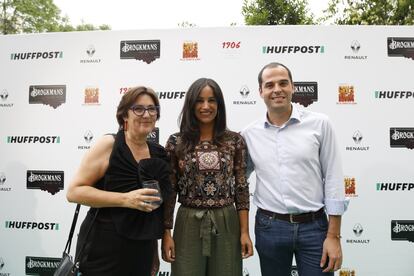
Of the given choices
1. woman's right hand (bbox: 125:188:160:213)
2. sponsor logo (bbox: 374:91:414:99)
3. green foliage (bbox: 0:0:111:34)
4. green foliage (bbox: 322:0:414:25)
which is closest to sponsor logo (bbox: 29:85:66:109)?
woman's right hand (bbox: 125:188:160:213)

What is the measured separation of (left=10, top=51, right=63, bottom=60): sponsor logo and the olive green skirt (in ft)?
8.74

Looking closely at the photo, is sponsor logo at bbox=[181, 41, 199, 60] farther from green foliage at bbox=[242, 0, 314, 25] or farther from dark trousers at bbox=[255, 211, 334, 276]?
green foliage at bbox=[242, 0, 314, 25]

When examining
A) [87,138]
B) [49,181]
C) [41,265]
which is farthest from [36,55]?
[41,265]

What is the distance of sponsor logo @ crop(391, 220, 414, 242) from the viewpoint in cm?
307

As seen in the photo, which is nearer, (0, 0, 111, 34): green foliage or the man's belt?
the man's belt

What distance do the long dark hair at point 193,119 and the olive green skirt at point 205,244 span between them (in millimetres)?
392

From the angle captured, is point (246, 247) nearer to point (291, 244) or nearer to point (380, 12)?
point (291, 244)

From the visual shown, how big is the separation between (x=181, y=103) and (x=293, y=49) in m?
1.32

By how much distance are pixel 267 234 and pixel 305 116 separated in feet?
2.48

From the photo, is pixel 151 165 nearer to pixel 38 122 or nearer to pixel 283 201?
pixel 283 201

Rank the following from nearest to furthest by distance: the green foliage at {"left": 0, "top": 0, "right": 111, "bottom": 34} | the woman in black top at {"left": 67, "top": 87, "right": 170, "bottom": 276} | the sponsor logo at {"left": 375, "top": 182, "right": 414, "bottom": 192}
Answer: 1. the woman in black top at {"left": 67, "top": 87, "right": 170, "bottom": 276}
2. the sponsor logo at {"left": 375, "top": 182, "right": 414, "bottom": 192}
3. the green foliage at {"left": 0, "top": 0, "right": 111, "bottom": 34}

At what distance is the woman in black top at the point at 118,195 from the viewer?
4.79 ft

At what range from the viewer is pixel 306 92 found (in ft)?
10.3

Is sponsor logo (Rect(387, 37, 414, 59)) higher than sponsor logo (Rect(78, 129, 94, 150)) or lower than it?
higher
